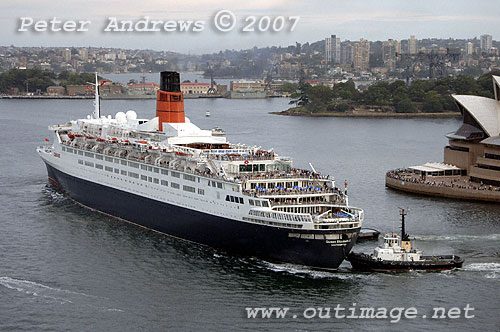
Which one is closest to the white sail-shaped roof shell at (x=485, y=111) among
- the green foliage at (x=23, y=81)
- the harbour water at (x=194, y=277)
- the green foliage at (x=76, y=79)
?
the harbour water at (x=194, y=277)

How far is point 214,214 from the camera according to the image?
31.5 metres

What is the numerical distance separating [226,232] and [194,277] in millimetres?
2891

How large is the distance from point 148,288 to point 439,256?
10.6m

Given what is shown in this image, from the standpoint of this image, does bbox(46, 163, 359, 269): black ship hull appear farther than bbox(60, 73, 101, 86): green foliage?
No

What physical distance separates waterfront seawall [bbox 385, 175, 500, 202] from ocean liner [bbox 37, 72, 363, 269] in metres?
13.5

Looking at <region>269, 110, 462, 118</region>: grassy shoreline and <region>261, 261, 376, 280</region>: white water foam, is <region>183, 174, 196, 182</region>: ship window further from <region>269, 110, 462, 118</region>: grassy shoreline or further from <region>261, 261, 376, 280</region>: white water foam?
<region>269, 110, 462, 118</region>: grassy shoreline

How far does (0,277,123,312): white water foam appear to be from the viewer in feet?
87.1

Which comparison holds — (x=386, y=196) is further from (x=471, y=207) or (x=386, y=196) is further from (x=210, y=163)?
(x=210, y=163)

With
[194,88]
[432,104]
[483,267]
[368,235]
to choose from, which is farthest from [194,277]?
[194,88]

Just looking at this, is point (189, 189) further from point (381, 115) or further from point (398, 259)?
point (381, 115)

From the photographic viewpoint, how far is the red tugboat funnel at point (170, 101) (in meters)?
40.0

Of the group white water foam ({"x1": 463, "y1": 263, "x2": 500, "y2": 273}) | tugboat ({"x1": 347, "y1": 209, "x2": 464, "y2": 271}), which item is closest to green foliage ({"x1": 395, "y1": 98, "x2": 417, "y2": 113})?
white water foam ({"x1": 463, "y1": 263, "x2": 500, "y2": 273})

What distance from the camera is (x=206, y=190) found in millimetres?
31938

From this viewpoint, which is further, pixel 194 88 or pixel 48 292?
pixel 194 88
